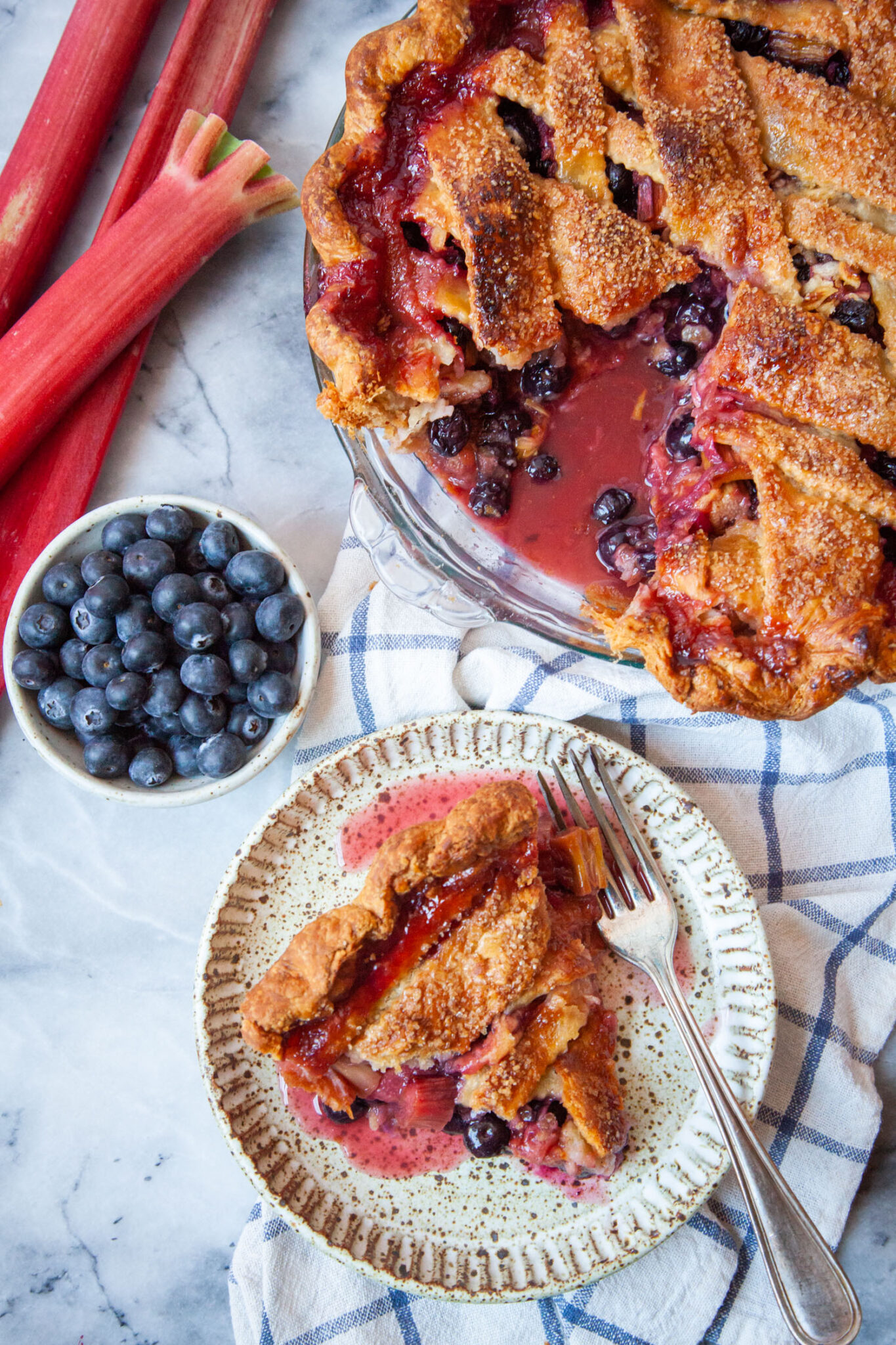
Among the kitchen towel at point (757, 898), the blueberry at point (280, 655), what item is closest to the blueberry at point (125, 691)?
the blueberry at point (280, 655)

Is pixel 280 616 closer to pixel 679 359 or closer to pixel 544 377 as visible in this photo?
pixel 544 377

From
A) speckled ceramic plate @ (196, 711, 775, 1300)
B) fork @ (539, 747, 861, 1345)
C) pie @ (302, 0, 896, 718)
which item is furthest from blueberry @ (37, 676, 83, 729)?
fork @ (539, 747, 861, 1345)

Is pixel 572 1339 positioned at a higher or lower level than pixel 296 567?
lower

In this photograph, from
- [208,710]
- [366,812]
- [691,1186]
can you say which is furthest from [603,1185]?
[208,710]

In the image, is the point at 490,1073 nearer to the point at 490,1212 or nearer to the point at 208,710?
the point at 490,1212

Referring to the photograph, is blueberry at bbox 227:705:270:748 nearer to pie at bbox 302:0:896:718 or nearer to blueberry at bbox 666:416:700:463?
pie at bbox 302:0:896:718

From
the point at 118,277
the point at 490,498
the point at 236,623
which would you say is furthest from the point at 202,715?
the point at 118,277

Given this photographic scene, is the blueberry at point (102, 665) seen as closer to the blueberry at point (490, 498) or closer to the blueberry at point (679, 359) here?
the blueberry at point (490, 498)
